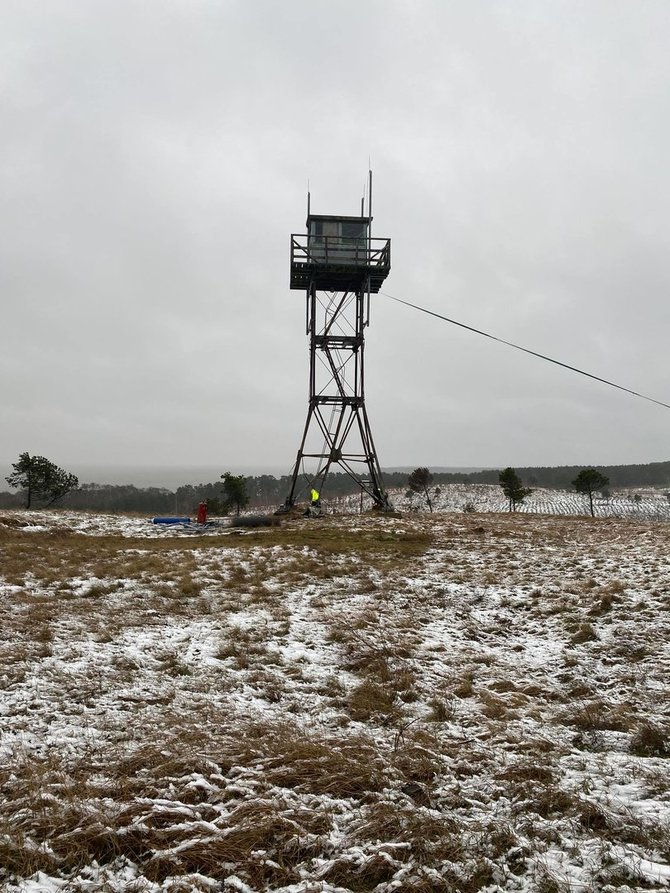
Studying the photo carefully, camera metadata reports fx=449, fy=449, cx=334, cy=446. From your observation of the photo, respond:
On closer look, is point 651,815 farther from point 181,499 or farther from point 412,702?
point 181,499

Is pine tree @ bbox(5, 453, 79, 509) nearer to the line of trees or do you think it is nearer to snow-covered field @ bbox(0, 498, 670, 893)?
the line of trees

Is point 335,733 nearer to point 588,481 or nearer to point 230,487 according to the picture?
point 230,487

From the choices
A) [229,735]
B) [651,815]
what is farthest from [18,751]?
[651,815]

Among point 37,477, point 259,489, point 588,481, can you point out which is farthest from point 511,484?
point 259,489

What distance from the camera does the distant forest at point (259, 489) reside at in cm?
6800

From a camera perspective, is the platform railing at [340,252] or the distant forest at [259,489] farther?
the distant forest at [259,489]

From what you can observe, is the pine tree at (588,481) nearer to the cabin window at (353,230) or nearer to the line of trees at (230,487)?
the line of trees at (230,487)

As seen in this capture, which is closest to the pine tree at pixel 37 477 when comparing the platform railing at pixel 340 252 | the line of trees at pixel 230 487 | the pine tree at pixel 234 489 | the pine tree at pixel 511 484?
the line of trees at pixel 230 487

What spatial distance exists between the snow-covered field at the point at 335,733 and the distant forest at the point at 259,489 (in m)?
14.9

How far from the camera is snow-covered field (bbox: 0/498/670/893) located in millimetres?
2699

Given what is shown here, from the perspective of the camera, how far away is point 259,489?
96312 mm

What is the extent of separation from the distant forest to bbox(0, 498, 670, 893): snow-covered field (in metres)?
14.9

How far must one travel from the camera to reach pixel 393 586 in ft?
30.1

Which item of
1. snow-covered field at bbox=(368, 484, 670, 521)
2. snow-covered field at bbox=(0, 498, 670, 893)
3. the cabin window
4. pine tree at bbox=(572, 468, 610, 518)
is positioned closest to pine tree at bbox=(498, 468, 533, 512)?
pine tree at bbox=(572, 468, 610, 518)
